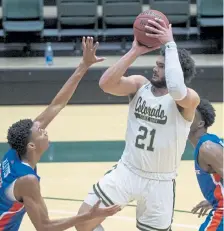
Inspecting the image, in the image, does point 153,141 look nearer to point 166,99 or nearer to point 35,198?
point 166,99

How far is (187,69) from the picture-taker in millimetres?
4469

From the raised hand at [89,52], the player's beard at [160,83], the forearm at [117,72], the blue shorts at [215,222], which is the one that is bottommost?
the blue shorts at [215,222]

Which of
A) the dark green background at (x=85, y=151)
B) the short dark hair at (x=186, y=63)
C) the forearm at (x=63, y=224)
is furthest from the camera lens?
the dark green background at (x=85, y=151)

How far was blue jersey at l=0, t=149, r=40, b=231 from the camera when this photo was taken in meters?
3.92

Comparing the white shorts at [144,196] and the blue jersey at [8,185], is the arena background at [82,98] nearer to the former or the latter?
the white shorts at [144,196]

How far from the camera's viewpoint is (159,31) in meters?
4.31

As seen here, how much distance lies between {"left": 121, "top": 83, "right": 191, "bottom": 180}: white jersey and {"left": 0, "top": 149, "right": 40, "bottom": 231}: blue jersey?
0.84 meters

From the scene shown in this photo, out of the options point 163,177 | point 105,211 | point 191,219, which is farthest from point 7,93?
point 105,211

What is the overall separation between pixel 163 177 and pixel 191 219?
156 centimetres

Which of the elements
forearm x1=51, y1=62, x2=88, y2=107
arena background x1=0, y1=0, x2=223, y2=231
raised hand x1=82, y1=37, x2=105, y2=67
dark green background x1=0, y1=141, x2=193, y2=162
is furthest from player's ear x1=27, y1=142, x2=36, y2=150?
dark green background x1=0, y1=141, x2=193, y2=162

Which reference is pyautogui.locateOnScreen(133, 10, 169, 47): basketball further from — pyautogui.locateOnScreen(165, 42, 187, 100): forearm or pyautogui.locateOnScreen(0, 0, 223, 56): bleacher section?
pyautogui.locateOnScreen(0, 0, 223, 56): bleacher section

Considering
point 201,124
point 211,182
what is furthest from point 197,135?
point 211,182

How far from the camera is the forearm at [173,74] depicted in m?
4.16

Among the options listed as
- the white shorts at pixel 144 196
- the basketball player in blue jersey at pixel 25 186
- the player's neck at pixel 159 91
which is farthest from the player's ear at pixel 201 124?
the basketball player in blue jersey at pixel 25 186
